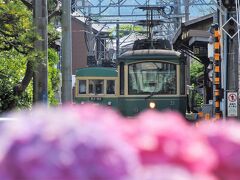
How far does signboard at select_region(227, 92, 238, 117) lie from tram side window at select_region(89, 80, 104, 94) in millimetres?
7186

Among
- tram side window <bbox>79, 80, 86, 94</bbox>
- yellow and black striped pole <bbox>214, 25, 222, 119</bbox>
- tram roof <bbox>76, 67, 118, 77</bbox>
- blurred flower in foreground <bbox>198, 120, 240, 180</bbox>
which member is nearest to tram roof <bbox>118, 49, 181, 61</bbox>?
tram roof <bbox>76, 67, 118, 77</bbox>

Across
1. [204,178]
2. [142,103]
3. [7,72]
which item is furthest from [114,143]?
[7,72]

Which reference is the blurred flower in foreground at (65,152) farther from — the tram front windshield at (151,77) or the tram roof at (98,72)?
the tram roof at (98,72)

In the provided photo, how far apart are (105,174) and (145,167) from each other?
0.30 ft

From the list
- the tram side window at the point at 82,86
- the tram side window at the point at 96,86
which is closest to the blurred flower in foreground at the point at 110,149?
the tram side window at the point at 96,86

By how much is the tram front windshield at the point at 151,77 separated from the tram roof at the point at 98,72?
0.87 metres

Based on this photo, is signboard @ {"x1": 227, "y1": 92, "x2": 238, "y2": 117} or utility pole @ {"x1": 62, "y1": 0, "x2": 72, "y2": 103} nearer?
signboard @ {"x1": 227, "y1": 92, "x2": 238, "y2": 117}

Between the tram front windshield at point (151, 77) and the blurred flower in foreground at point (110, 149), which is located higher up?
the tram front windshield at point (151, 77)

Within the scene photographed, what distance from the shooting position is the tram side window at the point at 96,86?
64.7 ft

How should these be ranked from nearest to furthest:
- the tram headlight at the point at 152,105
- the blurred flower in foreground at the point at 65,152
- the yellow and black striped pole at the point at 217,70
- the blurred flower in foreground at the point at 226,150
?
the blurred flower in foreground at the point at 65,152, the blurred flower in foreground at the point at 226,150, the yellow and black striped pole at the point at 217,70, the tram headlight at the point at 152,105

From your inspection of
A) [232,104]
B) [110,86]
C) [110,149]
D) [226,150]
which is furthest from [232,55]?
[110,149]

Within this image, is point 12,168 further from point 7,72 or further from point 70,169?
point 7,72

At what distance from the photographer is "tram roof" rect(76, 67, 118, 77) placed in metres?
19.5

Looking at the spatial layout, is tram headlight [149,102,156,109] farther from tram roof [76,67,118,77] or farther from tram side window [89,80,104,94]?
tram side window [89,80,104,94]
